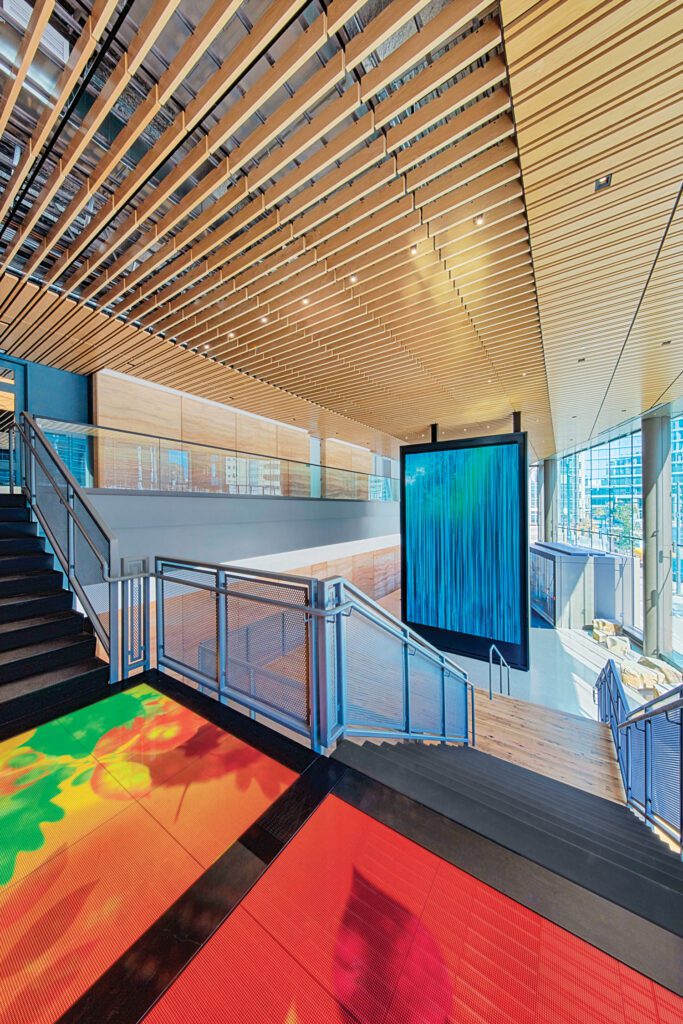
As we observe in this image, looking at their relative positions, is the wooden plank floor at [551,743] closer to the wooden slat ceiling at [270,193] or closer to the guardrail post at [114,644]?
the guardrail post at [114,644]

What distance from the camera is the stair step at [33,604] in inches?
119

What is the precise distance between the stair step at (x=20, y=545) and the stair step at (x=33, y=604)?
62 centimetres

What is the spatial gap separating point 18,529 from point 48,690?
208cm

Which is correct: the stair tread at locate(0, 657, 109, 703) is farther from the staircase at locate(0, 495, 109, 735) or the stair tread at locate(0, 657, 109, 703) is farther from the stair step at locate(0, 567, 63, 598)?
the stair step at locate(0, 567, 63, 598)

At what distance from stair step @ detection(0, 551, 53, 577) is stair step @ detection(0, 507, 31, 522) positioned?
516 mm

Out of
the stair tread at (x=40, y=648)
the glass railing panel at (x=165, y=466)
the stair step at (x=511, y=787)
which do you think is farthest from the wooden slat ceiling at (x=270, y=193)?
the stair step at (x=511, y=787)

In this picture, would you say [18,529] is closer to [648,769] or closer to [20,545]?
[20,545]

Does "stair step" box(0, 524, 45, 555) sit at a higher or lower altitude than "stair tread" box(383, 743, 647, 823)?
higher

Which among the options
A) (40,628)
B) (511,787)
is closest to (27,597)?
(40,628)

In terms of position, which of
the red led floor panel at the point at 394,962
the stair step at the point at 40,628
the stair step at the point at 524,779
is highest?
the stair step at the point at 40,628

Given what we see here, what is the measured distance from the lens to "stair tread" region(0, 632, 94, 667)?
8.92 ft

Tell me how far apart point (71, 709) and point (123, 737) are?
23.2 inches

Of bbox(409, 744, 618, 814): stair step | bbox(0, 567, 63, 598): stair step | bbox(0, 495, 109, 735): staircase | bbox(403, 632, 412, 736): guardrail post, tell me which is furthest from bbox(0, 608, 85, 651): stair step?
bbox(409, 744, 618, 814): stair step

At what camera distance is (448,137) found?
2.73m
